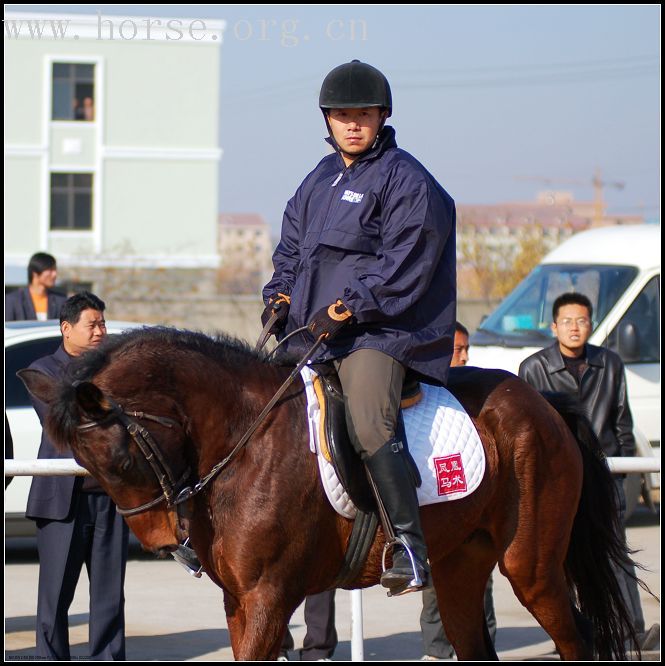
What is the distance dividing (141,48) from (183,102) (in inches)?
118

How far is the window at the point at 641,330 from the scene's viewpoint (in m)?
12.0

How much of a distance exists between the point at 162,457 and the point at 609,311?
29.1ft

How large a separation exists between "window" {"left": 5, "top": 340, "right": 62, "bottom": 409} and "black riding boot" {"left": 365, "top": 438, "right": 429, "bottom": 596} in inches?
228

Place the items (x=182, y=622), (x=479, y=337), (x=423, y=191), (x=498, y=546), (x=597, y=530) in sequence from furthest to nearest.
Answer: (x=479, y=337), (x=182, y=622), (x=597, y=530), (x=498, y=546), (x=423, y=191)

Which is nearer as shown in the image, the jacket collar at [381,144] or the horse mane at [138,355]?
the horse mane at [138,355]

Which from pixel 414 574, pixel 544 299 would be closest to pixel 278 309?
pixel 414 574

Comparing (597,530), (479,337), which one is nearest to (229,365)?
(597,530)

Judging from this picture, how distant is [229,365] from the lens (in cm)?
484

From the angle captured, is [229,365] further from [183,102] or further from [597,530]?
[183,102]

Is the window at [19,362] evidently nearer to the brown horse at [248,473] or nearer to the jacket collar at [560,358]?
the jacket collar at [560,358]

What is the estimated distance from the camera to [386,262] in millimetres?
4773

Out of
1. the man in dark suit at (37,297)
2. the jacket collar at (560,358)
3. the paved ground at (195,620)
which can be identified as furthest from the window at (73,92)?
the jacket collar at (560,358)

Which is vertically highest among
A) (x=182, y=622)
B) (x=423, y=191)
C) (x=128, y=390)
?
(x=423, y=191)

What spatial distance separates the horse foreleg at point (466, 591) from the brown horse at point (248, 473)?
5.6 inches
